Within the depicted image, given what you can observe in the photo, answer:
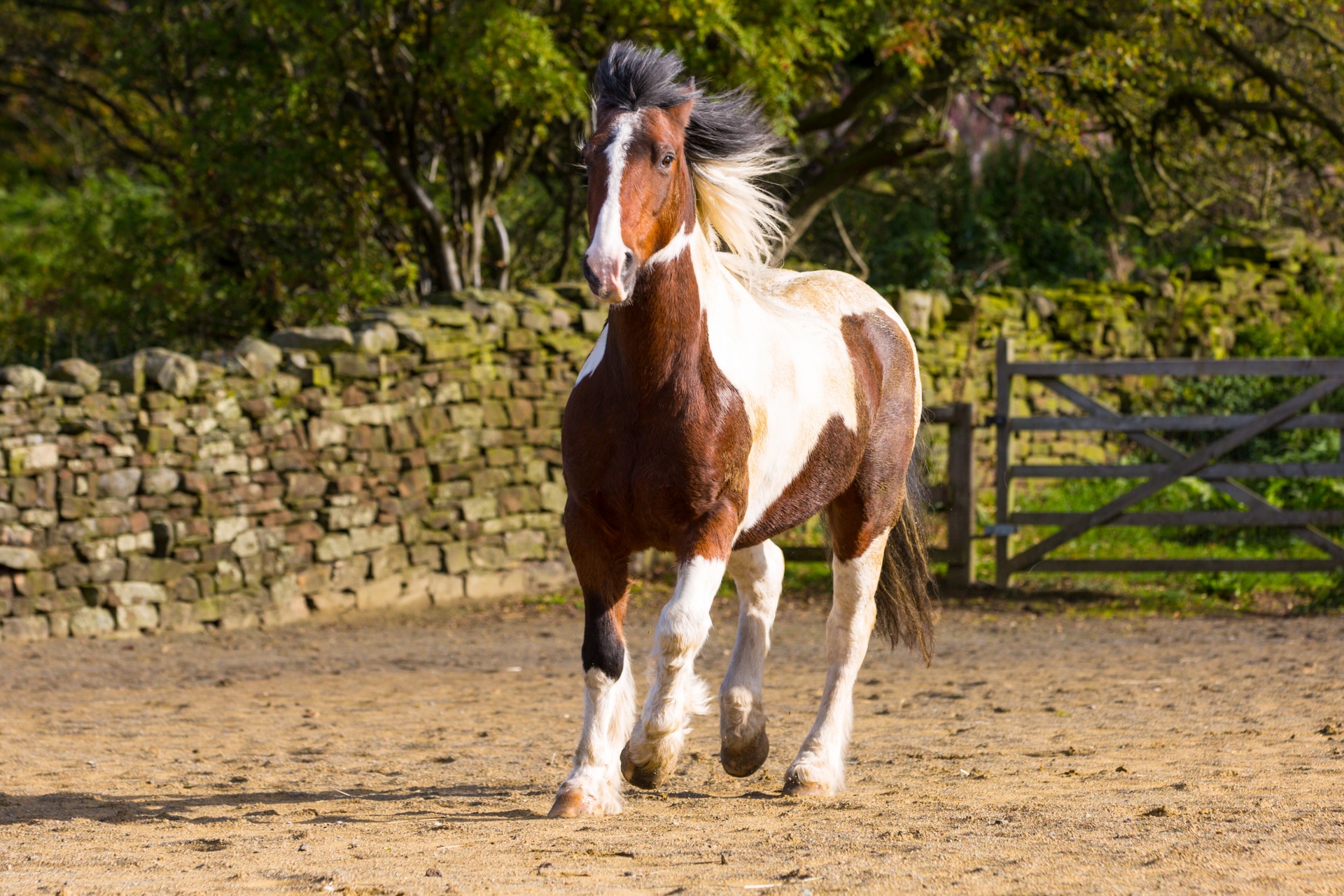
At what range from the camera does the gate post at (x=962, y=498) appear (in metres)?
10.2

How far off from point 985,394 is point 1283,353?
3.55 meters

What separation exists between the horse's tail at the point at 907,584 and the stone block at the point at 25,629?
542 centimetres

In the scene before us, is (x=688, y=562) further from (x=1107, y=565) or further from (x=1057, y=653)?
(x=1107, y=565)

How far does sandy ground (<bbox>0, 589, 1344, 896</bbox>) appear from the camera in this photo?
3.13 meters

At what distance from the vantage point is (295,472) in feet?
30.1

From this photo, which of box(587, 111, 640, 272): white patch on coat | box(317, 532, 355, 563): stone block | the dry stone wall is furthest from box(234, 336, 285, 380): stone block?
box(587, 111, 640, 272): white patch on coat

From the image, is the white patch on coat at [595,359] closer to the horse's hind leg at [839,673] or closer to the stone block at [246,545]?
the horse's hind leg at [839,673]

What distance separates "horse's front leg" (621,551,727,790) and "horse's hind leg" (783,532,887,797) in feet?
1.80

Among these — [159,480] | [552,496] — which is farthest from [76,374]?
[552,496]

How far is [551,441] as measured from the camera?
35.6 feet

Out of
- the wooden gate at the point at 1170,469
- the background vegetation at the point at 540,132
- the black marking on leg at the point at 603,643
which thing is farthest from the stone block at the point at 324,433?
the black marking on leg at the point at 603,643

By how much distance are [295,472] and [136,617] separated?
4.75ft

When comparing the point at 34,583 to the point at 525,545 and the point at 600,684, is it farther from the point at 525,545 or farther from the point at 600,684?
the point at 600,684

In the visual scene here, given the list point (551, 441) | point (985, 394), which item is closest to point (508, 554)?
point (551, 441)
